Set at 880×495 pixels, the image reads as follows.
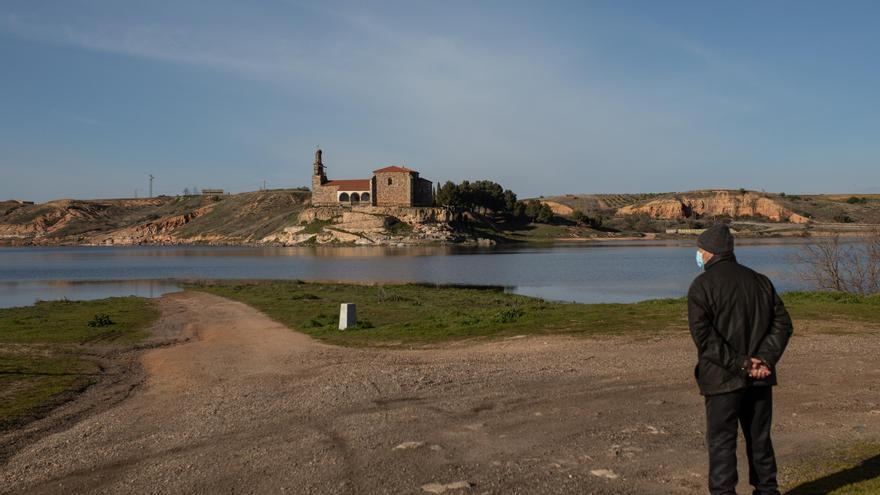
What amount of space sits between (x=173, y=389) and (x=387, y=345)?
6207 millimetres

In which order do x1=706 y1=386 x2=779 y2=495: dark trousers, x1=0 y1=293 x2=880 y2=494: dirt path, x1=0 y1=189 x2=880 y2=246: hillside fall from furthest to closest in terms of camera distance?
x1=0 y1=189 x2=880 y2=246: hillside
x1=0 y1=293 x2=880 y2=494: dirt path
x1=706 y1=386 x2=779 y2=495: dark trousers

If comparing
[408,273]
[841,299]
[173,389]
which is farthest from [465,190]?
[173,389]

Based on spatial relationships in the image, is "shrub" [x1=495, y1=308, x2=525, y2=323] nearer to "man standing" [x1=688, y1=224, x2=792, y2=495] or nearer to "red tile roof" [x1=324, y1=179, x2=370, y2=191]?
"man standing" [x1=688, y1=224, x2=792, y2=495]

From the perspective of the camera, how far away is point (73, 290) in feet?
176

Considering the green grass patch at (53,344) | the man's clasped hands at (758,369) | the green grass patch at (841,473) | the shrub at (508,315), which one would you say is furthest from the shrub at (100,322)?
the man's clasped hands at (758,369)

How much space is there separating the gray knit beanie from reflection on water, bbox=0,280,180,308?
45750mm

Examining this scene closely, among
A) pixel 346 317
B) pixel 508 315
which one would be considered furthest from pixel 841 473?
pixel 346 317

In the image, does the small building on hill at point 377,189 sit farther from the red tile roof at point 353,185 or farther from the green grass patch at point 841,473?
the green grass patch at point 841,473

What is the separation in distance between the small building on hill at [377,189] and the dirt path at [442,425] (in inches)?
5547

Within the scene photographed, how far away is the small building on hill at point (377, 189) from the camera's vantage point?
513ft

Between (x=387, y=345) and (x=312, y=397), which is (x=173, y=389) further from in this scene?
(x=387, y=345)

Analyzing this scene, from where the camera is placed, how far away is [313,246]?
149 m

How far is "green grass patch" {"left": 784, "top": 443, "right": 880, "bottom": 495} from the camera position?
6693mm

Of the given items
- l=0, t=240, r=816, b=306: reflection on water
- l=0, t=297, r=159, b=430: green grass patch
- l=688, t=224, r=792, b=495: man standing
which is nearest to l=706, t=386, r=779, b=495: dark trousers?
l=688, t=224, r=792, b=495: man standing
